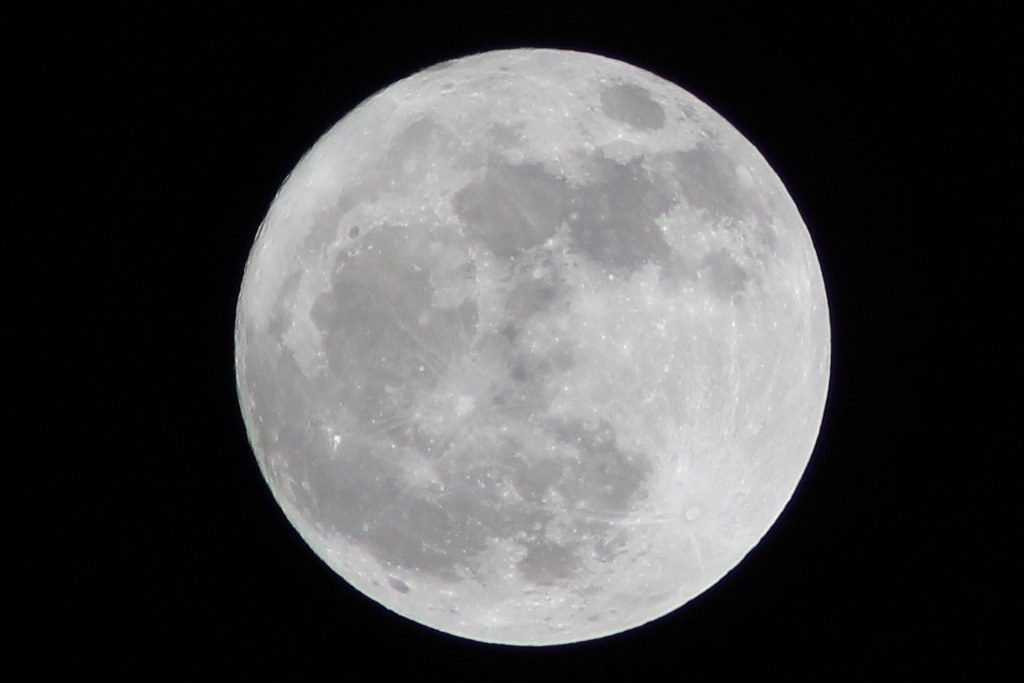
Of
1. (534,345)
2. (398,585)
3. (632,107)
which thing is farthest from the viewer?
(398,585)

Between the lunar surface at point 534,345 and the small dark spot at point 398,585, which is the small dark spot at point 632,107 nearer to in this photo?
the lunar surface at point 534,345

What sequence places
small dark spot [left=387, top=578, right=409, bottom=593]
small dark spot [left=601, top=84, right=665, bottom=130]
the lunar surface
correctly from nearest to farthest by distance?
1. the lunar surface
2. small dark spot [left=601, top=84, right=665, bottom=130]
3. small dark spot [left=387, top=578, right=409, bottom=593]

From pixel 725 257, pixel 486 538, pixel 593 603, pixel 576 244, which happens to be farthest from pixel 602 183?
pixel 593 603

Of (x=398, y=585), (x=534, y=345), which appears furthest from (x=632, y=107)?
(x=398, y=585)

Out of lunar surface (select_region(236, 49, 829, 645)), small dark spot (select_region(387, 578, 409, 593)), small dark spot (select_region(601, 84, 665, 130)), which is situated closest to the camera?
lunar surface (select_region(236, 49, 829, 645))

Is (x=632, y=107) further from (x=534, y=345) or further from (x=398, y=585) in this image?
(x=398, y=585)

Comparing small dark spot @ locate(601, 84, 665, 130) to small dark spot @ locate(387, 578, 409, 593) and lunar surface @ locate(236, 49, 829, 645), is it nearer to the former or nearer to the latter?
lunar surface @ locate(236, 49, 829, 645)

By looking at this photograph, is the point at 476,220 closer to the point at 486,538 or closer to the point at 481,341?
the point at 481,341

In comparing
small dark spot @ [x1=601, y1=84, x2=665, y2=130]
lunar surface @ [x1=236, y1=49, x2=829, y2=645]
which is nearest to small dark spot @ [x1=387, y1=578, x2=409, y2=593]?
lunar surface @ [x1=236, y1=49, x2=829, y2=645]

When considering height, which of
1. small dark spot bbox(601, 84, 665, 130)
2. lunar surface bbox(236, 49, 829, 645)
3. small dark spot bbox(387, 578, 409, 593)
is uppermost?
small dark spot bbox(601, 84, 665, 130)
